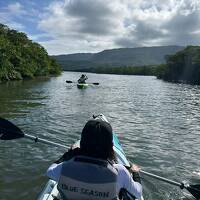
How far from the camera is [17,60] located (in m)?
81.2

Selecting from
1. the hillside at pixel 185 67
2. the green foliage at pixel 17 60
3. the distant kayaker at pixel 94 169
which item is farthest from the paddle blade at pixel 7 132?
the hillside at pixel 185 67

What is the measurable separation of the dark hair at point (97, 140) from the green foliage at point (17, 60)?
189 ft

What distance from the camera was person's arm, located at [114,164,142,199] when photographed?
5184mm

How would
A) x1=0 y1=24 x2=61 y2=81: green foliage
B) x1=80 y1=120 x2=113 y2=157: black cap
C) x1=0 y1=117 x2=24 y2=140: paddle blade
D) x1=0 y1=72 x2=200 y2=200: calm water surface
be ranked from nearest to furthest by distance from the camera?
x1=80 y1=120 x2=113 y2=157: black cap, x1=0 y1=117 x2=24 y2=140: paddle blade, x1=0 y1=72 x2=200 y2=200: calm water surface, x1=0 y1=24 x2=61 y2=81: green foliage

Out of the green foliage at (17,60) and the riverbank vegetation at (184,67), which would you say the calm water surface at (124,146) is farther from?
the riverbank vegetation at (184,67)

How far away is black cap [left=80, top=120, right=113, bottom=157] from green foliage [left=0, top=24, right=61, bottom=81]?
57765mm

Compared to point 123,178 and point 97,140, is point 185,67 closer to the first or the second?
point 123,178

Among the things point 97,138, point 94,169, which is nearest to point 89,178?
point 94,169

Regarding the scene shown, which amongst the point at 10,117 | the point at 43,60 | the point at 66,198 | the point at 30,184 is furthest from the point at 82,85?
the point at 43,60

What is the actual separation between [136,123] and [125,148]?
6.28m

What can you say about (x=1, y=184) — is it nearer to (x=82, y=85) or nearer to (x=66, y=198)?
(x=66, y=198)

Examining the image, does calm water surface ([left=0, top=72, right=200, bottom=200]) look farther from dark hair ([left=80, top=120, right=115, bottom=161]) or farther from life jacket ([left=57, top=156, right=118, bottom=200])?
dark hair ([left=80, top=120, right=115, bottom=161])

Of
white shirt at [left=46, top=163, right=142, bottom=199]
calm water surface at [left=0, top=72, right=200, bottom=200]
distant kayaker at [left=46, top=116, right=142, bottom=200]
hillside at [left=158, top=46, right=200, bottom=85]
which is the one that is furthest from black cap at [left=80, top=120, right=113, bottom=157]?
hillside at [left=158, top=46, right=200, bottom=85]

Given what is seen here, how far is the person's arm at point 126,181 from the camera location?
5184mm
